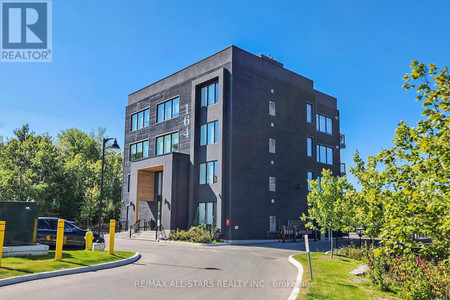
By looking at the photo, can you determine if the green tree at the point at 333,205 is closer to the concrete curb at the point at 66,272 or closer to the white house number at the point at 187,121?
the concrete curb at the point at 66,272

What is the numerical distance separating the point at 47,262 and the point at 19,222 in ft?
9.11

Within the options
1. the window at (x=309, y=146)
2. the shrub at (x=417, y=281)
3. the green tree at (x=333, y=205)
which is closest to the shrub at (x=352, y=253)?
the green tree at (x=333, y=205)

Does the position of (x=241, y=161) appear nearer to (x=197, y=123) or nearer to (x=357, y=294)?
(x=197, y=123)

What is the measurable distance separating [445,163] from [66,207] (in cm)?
4932

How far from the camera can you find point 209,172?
32469mm

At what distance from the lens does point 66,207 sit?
48625mm

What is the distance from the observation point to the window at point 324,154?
4141 cm

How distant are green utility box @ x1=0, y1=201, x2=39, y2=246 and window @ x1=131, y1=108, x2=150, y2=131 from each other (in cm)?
2620

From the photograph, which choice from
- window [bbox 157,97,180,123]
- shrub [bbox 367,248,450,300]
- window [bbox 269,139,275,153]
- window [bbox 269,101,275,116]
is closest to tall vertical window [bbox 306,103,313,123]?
window [bbox 269,101,275,116]

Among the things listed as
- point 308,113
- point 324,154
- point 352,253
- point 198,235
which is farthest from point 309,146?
point 352,253

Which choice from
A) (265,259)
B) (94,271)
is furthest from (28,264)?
(265,259)

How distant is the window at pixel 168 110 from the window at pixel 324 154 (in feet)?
52.7

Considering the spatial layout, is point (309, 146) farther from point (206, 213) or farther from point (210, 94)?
point (206, 213)

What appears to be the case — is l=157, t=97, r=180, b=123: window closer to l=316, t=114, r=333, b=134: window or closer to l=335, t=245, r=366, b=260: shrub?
l=316, t=114, r=333, b=134: window
